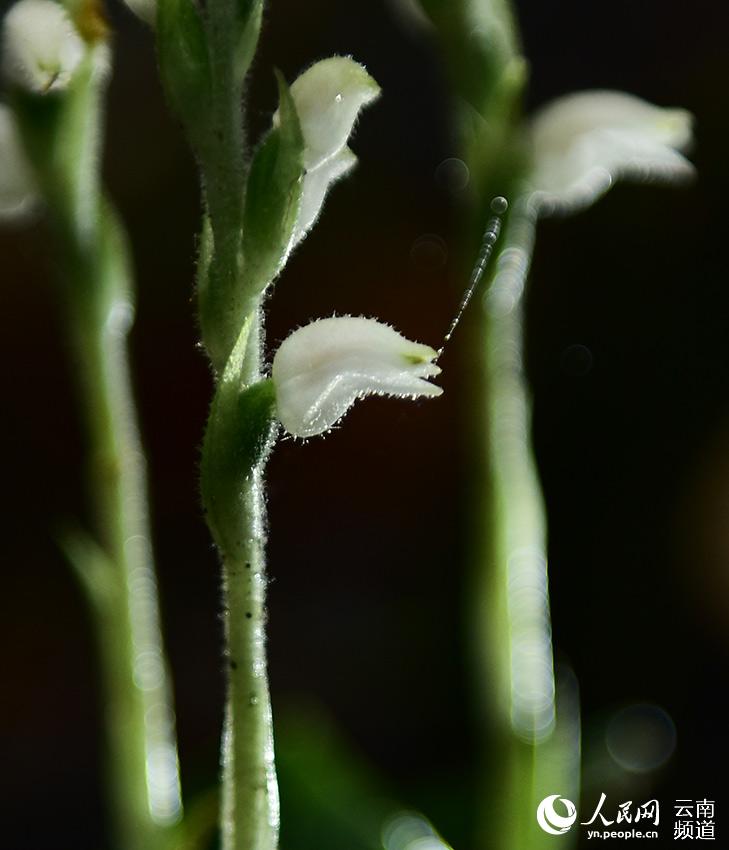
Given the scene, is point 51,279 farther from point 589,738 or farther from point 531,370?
point 589,738

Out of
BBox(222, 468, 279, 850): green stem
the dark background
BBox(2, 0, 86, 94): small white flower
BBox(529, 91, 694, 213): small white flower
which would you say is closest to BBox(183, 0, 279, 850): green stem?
BBox(222, 468, 279, 850): green stem

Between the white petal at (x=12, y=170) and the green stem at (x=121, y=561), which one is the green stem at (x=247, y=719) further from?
the white petal at (x=12, y=170)

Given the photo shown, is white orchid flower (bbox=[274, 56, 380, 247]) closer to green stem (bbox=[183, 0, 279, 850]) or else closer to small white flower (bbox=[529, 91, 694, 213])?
green stem (bbox=[183, 0, 279, 850])

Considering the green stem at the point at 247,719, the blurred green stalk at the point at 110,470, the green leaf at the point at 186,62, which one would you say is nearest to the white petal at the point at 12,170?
the blurred green stalk at the point at 110,470

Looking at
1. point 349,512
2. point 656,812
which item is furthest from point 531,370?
point 656,812

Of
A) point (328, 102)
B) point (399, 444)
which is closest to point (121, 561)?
point (328, 102)
